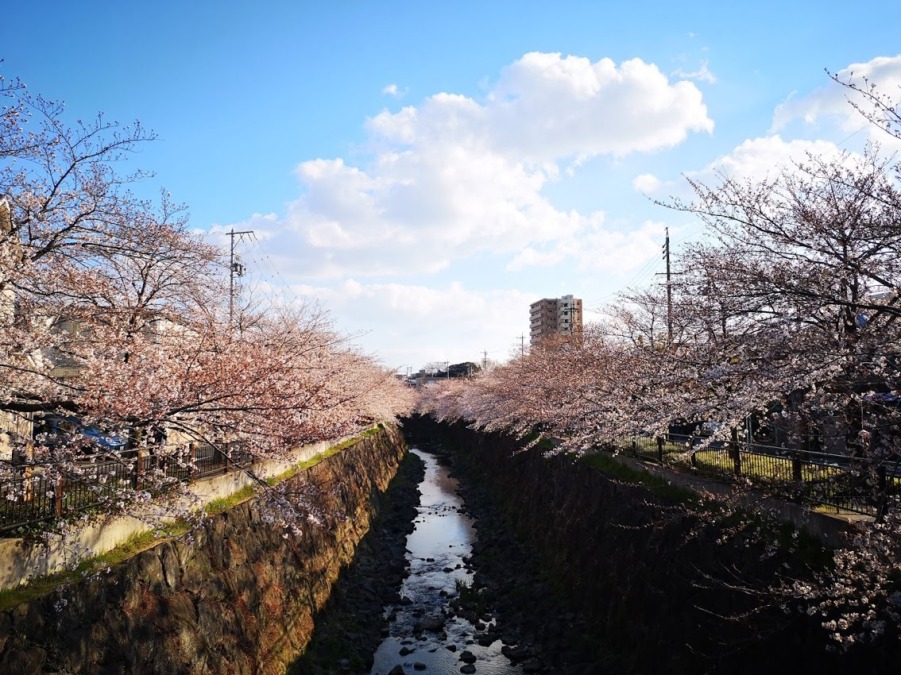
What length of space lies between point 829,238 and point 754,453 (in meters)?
5.88

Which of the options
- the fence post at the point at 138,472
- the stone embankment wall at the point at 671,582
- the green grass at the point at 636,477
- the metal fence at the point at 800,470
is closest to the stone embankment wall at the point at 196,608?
the fence post at the point at 138,472

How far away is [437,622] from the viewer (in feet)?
44.1

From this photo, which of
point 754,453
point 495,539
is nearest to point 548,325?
point 495,539

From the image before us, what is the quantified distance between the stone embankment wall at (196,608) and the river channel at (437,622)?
6.78 feet

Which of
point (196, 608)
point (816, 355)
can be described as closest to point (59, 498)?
point (196, 608)

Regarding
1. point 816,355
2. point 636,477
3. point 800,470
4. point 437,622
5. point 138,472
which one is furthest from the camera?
point 437,622

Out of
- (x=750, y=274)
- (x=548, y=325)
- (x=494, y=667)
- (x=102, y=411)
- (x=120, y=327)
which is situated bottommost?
(x=494, y=667)

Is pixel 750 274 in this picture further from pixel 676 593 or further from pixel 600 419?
pixel 676 593

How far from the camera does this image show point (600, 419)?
10625mm

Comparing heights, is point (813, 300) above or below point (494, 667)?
above

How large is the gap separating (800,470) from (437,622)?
357 inches

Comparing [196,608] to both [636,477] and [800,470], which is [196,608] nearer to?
[636,477]

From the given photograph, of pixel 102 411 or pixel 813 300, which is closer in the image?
pixel 813 300

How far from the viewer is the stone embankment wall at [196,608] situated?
595 cm
